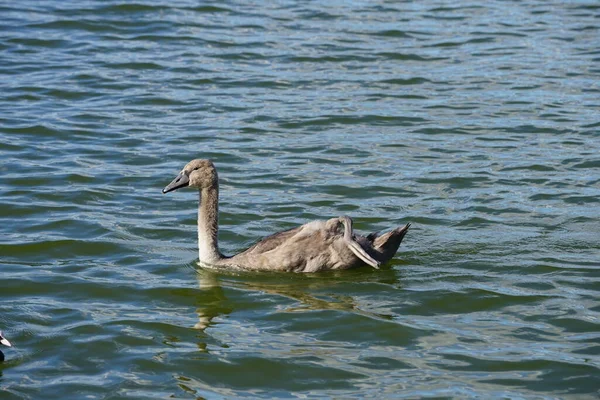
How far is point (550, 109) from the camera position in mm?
16500

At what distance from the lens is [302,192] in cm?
1320

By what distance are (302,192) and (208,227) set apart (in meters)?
2.32

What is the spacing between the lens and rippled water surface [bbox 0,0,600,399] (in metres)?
8.70

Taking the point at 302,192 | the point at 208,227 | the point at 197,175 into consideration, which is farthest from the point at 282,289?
the point at 302,192

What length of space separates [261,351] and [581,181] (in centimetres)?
590

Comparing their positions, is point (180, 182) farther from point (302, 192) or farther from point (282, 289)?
point (302, 192)

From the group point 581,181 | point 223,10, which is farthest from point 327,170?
point 223,10

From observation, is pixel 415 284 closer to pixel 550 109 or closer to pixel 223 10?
pixel 550 109

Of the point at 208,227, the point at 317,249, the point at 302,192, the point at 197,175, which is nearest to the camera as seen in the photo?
the point at 317,249

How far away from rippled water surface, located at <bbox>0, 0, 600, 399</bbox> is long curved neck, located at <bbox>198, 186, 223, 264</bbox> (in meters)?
0.19

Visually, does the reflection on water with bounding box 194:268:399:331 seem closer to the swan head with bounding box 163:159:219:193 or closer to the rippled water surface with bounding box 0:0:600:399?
the rippled water surface with bounding box 0:0:600:399

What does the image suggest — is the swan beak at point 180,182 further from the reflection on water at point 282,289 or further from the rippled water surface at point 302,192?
the reflection on water at point 282,289

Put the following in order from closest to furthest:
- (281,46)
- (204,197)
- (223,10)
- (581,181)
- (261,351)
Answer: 1. (261,351)
2. (204,197)
3. (581,181)
4. (281,46)
5. (223,10)

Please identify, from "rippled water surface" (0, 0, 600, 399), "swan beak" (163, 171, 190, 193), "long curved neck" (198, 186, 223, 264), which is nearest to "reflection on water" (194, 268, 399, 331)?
"rippled water surface" (0, 0, 600, 399)
